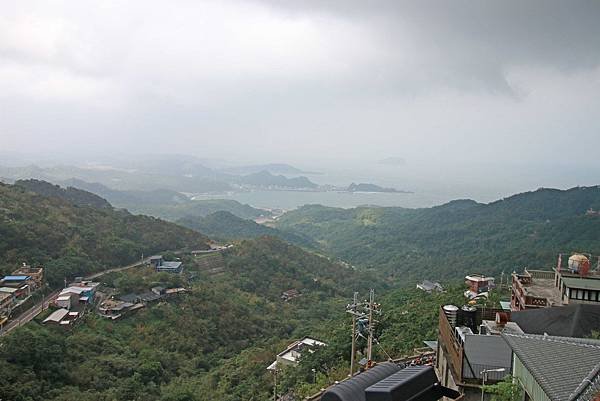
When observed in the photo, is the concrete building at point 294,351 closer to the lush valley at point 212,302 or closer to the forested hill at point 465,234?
the lush valley at point 212,302

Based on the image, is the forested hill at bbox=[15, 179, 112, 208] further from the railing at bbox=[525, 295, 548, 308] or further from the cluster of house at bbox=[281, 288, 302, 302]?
the railing at bbox=[525, 295, 548, 308]

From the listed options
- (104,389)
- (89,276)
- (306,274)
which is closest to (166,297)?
(89,276)

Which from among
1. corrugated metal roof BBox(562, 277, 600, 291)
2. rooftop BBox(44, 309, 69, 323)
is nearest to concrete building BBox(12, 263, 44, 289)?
rooftop BBox(44, 309, 69, 323)

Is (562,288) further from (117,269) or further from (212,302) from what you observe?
(117,269)

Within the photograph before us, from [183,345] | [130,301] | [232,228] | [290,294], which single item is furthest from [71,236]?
[232,228]

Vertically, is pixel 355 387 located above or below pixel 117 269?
above

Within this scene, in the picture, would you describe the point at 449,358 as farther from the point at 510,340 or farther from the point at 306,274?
the point at 306,274
